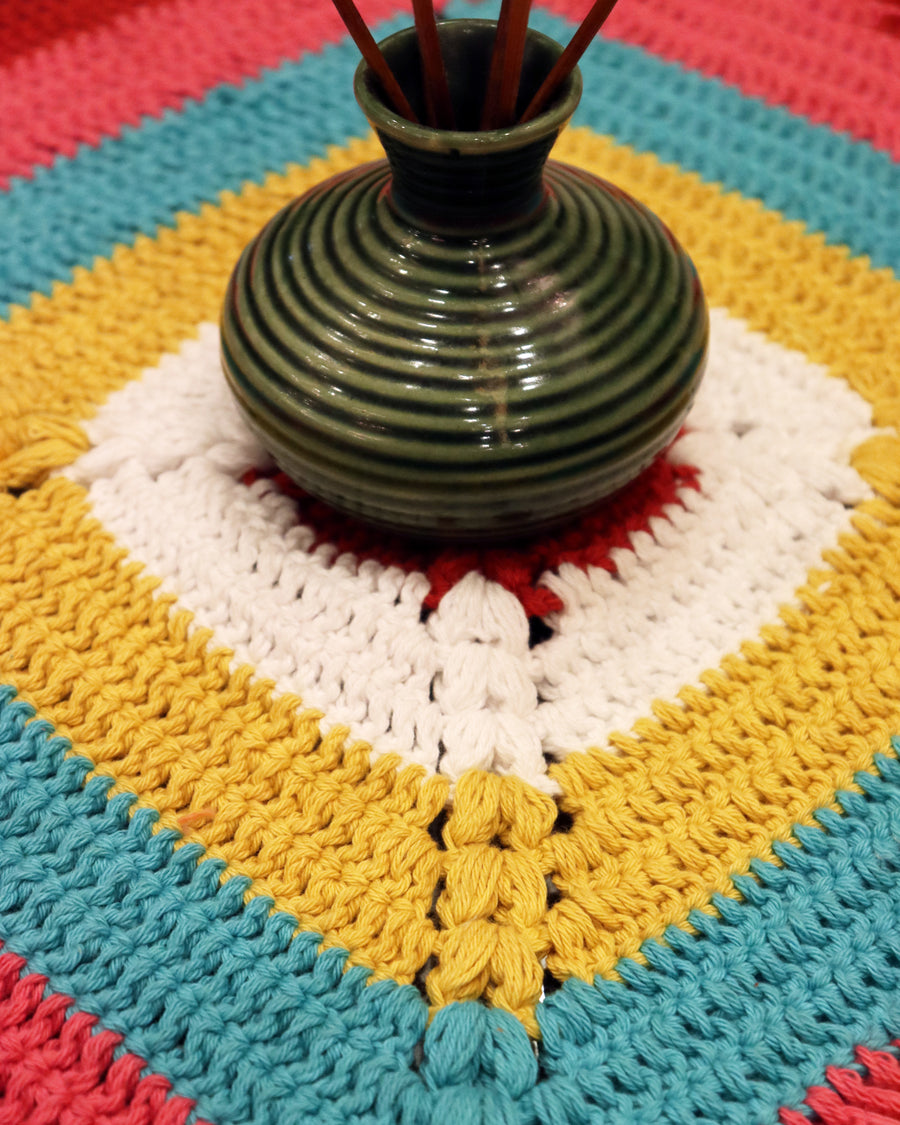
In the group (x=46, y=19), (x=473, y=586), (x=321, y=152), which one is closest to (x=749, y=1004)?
(x=473, y=586)

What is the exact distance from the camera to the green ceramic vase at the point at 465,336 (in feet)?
1.86

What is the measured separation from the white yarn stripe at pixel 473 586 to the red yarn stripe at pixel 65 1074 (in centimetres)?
21

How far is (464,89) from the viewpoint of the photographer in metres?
0.62

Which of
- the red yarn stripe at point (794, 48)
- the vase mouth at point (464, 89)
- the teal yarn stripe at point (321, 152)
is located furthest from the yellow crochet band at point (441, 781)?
the red yarn stripe at point (794, 48)

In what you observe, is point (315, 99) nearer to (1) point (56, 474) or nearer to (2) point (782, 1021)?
(1) point (56, 474)

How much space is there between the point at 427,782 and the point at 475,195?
346 mm

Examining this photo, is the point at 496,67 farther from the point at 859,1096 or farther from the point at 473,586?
the point at 859,1096

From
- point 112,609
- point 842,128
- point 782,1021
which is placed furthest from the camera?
point 842,128

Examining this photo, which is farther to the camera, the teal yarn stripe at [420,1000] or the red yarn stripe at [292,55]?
the red yarn stripe at [292,55]

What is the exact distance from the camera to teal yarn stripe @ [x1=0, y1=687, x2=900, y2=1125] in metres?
0.51

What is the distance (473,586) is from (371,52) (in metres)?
0.33

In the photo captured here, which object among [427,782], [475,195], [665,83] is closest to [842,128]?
[665,83]

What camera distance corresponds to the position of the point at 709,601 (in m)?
0.69

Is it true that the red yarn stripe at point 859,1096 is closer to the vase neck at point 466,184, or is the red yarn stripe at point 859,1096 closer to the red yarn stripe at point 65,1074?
the red yarn stripe at point 65,1074
